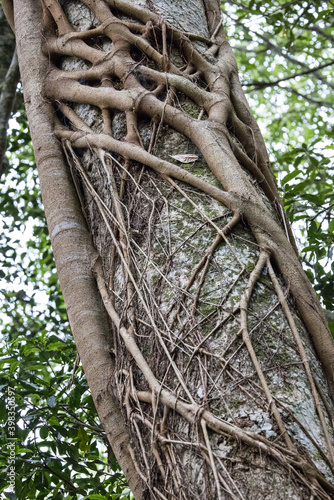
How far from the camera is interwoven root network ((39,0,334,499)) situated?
55.6 inches

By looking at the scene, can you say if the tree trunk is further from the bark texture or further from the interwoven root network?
the bark texture

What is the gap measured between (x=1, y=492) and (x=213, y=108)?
6.04ft

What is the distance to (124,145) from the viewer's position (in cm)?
216

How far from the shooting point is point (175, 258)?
5.95 ft

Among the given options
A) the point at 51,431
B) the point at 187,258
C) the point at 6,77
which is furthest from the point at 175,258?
the point at 6,77

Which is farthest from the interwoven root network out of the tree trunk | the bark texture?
the bark texture

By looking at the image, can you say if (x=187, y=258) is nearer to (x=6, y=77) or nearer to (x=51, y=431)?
(x=51, y=431)

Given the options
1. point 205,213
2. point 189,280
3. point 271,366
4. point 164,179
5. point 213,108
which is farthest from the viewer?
point 213,108

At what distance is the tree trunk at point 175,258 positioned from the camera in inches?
55.7

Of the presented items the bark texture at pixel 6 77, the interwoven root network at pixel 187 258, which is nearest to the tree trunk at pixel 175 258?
the interwoven root network at pixel 187 258

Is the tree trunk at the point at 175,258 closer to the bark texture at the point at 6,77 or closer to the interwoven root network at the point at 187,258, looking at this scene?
the interwoven root network at the point at 187,258

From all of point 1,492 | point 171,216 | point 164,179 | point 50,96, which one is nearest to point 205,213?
point 171,216

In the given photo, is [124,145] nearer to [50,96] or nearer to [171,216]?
[171,216]

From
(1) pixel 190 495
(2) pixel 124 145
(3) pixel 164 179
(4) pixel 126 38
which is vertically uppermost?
(4) pixel 126 38
